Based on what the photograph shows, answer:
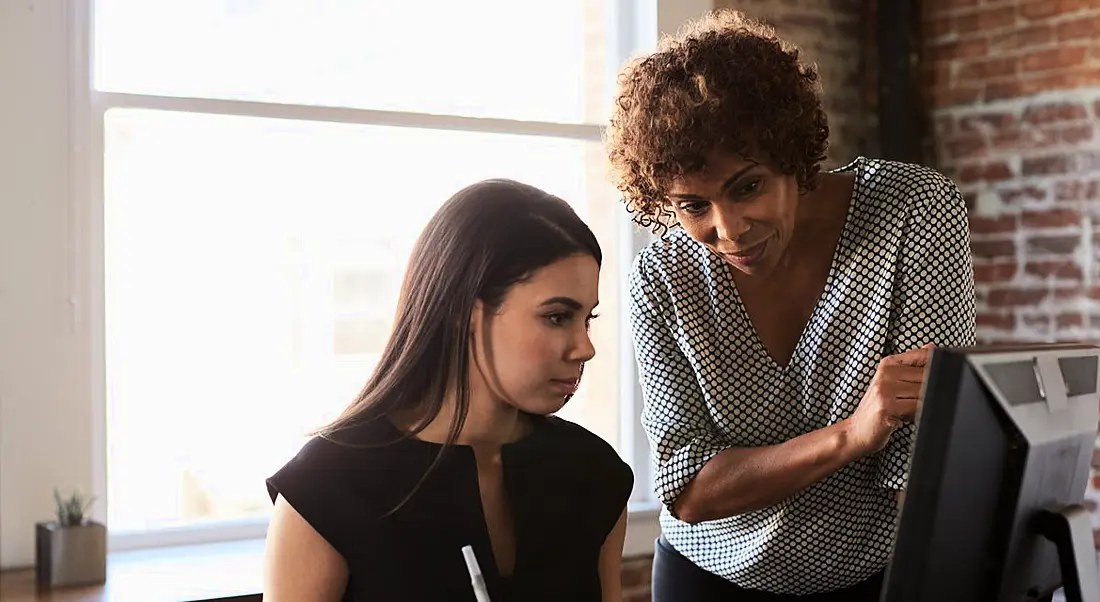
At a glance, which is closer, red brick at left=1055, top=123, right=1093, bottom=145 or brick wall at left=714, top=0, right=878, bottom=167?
red brick at left=1055, top=123, right=1093, bottom=145

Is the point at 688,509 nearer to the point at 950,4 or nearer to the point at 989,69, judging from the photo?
the point at 989,69

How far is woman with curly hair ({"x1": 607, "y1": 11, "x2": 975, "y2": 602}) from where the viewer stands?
178 cm

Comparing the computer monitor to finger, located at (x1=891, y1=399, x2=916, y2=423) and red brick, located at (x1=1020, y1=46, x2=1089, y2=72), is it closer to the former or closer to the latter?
finger, located at (x1=891, y1=399, x2=916, y2=423)

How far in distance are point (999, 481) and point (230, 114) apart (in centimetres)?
239

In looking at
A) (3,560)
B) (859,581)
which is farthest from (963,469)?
(3,560)

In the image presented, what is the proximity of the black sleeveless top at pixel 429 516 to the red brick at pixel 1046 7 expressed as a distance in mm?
2433

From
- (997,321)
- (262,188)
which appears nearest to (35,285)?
(262,188)

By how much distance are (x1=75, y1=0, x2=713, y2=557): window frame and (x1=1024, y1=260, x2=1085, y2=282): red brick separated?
42.8 inches

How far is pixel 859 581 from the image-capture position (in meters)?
1.96

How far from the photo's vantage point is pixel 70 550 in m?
2.63

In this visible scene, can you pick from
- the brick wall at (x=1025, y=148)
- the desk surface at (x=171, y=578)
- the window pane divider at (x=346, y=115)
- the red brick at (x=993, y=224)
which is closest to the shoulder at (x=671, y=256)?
the desk surface at (x=171, y=578)

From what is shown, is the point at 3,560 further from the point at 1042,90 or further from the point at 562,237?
the point at 1042,90

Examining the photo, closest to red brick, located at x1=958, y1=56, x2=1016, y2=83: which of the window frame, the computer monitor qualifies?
the window frame

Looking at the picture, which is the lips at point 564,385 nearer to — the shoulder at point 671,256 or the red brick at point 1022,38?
the shoulder at point 671,256
